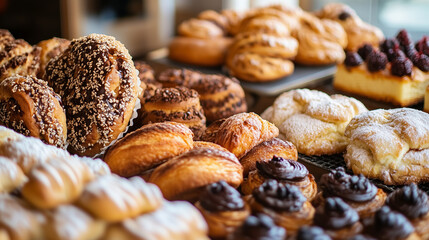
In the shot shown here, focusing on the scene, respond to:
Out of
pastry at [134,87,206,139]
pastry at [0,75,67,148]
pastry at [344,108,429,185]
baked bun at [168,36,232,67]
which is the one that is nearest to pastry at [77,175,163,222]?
pastry at [0,75,67,148]

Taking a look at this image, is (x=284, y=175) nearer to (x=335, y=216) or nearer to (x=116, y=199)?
(x=335, y=216)

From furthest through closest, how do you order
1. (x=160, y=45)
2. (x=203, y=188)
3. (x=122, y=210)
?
(x=160, y=45) → (x=203, y=188) → (x=122, y=210)

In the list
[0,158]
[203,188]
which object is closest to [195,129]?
[203,188]

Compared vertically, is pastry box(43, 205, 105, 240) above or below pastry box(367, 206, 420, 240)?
above

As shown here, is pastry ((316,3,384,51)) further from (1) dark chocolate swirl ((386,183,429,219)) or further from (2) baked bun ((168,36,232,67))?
(1) dark chocolate swirl ((386,183,429,219))

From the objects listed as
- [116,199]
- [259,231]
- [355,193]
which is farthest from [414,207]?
[116,199]

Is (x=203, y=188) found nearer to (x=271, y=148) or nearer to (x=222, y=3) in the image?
(x=271, y=148)

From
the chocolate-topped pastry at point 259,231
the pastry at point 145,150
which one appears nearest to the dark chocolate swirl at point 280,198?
the chocolate-topped pastry at point 259,231
